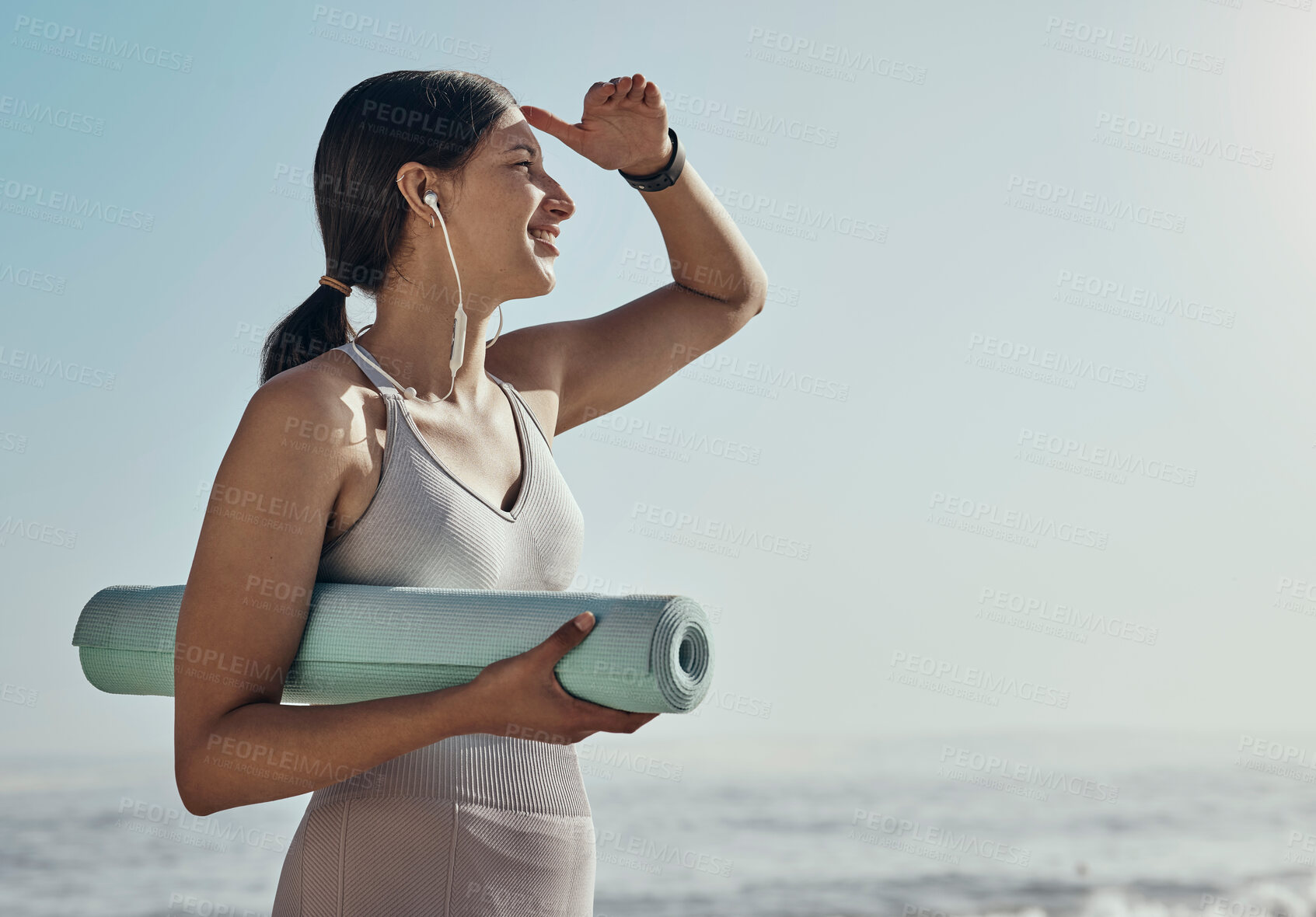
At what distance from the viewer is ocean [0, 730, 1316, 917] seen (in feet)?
→ 23.6

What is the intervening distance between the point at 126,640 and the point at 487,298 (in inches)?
29.3

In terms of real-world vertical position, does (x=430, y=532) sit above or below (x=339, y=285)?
below

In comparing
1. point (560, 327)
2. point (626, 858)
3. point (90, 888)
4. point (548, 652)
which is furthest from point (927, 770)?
point (548, 652)

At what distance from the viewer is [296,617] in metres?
1.38

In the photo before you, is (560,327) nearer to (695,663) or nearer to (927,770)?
(695,663)

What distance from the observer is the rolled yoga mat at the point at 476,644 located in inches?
46.3

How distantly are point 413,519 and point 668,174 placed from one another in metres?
0.93
